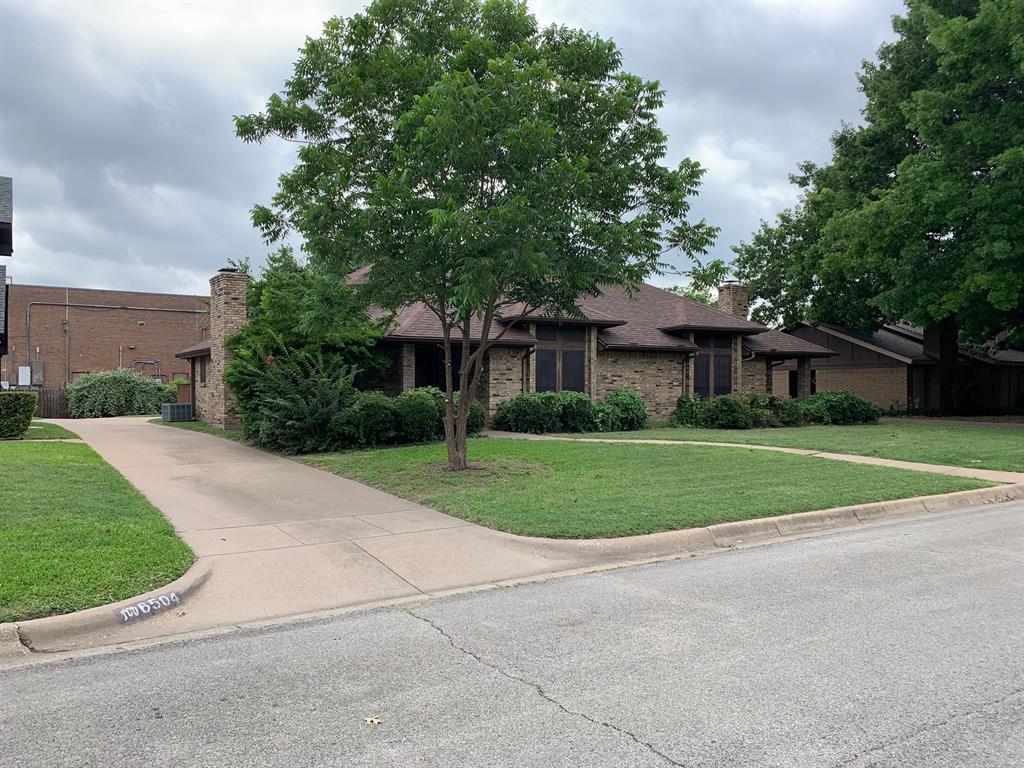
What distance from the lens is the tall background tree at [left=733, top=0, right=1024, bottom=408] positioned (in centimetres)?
2173

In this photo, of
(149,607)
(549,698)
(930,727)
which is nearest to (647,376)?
(149,607)

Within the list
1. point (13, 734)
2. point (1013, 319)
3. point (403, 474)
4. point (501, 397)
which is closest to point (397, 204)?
point (403, 474)

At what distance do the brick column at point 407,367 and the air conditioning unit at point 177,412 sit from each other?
10.6 meters

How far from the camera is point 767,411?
2316 cm

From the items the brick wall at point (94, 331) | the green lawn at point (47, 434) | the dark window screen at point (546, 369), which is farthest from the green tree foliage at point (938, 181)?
the brick wall at point (94, 331)

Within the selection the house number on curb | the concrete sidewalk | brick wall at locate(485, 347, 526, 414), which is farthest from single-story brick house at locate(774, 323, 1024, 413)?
the house number on curb

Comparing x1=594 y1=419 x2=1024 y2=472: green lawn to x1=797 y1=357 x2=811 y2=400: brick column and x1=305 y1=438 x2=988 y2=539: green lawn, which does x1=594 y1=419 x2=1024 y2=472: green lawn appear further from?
x1=797 y1=357 x2=811 y2=400: brick column

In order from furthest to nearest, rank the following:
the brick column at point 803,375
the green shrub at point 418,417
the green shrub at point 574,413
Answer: the brick column at point 803,375 → the green shrub at point 574,413 → the green shrub at point 418,417

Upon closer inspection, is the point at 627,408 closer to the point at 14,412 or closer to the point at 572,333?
the point at 572,333

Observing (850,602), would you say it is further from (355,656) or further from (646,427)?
(646,427)

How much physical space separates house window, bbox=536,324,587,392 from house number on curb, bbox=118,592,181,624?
16721 millimetres

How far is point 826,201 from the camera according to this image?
99.9 ft

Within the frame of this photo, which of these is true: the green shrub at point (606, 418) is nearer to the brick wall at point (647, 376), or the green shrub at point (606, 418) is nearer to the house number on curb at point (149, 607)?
the brick wall at point (647, 376)

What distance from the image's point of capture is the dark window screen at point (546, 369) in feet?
72.5
